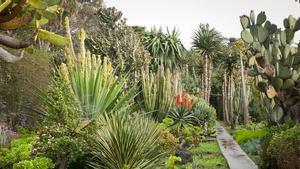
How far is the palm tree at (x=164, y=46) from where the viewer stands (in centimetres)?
3167

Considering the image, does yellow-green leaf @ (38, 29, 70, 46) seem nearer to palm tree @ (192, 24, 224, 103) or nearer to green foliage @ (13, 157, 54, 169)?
green foliage @ (13, 157, 54, 169)

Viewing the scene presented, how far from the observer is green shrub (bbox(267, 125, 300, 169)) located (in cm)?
792

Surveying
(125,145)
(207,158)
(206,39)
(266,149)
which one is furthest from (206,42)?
(125,145)

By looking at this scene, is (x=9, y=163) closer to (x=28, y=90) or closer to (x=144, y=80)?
(x=28, y=90)

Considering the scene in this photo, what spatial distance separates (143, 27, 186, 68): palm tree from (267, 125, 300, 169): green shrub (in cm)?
2237

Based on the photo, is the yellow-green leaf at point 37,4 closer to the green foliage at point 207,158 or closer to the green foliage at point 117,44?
the green foliage at point 207,158

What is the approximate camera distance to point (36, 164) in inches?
282

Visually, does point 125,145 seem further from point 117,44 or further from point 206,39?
point 206,39

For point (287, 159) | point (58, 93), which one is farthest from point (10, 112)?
point (287, 159)

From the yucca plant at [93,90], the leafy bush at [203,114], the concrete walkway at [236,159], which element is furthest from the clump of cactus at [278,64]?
the leafy bush at [203,114]

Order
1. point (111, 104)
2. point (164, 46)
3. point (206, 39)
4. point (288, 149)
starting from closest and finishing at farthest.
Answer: point (288, 149) → point (111, 104) → point (164, 46) → point (206, 39)

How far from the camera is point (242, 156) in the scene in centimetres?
1157

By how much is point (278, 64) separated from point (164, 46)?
2147 cm

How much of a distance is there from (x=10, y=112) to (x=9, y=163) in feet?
19.6
